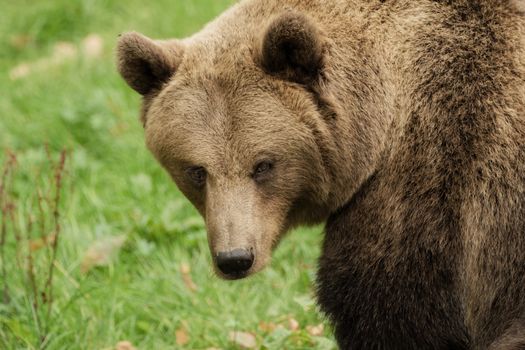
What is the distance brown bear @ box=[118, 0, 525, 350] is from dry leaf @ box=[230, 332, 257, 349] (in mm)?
843

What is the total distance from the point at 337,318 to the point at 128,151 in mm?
3975

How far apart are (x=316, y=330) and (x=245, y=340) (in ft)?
1.58

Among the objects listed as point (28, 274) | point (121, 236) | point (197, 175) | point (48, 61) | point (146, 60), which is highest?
point (146, 60)

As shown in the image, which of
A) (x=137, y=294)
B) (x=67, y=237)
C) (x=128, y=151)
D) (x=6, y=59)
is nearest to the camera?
(x=137, y=294)

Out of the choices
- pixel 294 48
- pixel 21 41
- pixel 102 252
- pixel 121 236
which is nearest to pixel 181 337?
pixel 102 252

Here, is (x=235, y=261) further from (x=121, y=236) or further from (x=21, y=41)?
(x=21, y=41)

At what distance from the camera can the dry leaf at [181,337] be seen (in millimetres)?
5609

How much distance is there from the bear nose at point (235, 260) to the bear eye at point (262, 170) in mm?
397

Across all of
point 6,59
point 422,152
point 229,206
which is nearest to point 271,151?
point 229,206

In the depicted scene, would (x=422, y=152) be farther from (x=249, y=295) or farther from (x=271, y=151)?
(x=249, y=295)

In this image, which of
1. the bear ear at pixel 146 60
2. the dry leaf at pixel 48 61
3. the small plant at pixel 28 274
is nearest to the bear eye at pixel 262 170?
the bear ear at pixel 146 60

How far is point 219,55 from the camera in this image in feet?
15.2

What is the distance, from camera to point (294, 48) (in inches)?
173

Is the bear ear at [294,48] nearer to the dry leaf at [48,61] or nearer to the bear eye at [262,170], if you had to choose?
the bear eye at [262,170]
